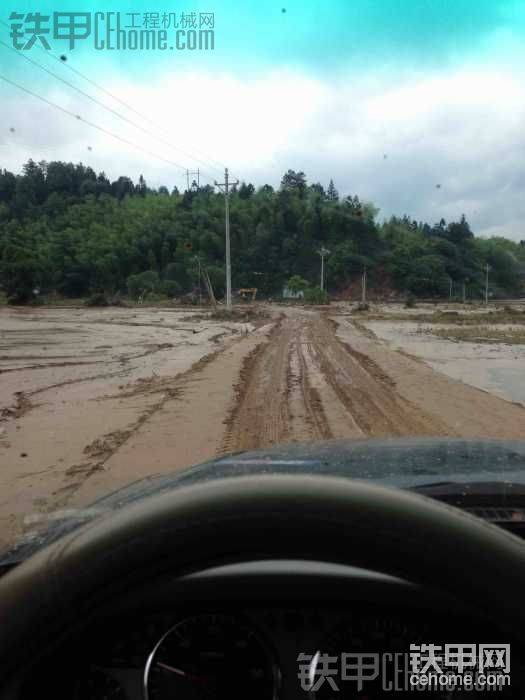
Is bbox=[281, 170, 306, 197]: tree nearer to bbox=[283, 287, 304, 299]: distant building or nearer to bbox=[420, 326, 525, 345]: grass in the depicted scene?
bbox=[283, 287, 304, 299]: distant building

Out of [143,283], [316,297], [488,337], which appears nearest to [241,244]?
[143,283]

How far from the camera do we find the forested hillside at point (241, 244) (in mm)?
99125

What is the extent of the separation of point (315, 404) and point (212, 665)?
29.2 feet

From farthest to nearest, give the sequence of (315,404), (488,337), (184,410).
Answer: (488,337) < (315,404) < (184,410)

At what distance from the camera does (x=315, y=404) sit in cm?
1007

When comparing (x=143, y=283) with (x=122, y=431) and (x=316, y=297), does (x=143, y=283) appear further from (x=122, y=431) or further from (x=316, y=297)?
(x=122, y=431)

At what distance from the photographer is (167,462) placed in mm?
6879

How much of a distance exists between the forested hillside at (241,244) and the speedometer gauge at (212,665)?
280 feet

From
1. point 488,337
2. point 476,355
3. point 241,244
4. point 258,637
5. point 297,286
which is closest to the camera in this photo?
point 258,637

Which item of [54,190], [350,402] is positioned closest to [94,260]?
[54,190]

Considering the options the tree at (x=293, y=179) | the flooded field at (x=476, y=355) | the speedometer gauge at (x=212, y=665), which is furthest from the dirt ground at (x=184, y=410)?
the tree at (x=293, y=179)

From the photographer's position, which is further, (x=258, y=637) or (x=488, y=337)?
(x=488, y=337)

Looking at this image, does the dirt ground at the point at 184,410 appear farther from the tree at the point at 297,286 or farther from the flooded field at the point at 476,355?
the tree at the point at 297,286

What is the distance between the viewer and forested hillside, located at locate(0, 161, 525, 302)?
99.1 meters
